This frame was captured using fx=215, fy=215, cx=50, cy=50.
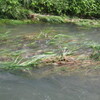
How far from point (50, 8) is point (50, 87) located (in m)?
6.54

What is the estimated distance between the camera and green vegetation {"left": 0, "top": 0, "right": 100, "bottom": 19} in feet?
26.8

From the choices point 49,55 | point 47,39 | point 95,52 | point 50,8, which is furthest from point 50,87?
point 50,8

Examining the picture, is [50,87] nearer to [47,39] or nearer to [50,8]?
[47,39]

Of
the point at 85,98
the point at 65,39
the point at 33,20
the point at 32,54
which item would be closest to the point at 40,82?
the point at 85,98

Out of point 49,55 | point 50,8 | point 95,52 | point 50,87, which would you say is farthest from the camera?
point 50,8

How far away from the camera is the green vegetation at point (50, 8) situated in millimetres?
8164

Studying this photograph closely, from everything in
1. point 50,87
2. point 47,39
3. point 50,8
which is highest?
point 50,8

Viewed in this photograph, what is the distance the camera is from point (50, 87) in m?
3.18

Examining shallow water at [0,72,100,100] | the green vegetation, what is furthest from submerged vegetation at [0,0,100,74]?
shallow water at [0,72,100,100]

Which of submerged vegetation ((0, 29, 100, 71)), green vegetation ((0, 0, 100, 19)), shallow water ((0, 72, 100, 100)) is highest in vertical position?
green vegetation ((0, 0, 100, 19))

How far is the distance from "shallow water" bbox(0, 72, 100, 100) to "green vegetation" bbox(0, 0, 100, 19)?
16.9 feet

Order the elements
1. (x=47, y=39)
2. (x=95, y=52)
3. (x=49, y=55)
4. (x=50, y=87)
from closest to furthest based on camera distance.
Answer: (x=50, y=87) < (x=49, y=55) < (x=95, y=52) < (x=47, y=39)

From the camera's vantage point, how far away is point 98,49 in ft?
14.1

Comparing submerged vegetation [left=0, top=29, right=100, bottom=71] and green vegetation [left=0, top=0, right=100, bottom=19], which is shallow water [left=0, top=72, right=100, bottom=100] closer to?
submerged vegetation [left=0, top=29, right=100, bottom=71]
